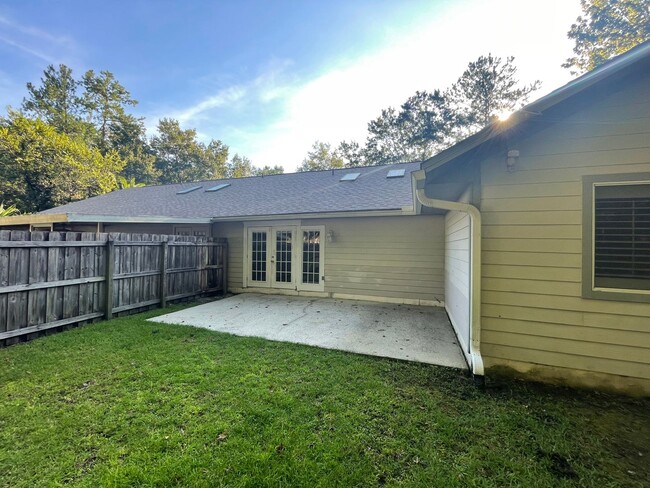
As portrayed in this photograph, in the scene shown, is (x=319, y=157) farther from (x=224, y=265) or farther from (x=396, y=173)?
(x=224, y=265)

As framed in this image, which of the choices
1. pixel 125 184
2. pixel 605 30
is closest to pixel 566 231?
pixel 605 30

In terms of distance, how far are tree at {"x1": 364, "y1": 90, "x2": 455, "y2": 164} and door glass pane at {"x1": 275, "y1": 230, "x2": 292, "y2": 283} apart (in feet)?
64.0

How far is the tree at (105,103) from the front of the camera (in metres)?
25.3

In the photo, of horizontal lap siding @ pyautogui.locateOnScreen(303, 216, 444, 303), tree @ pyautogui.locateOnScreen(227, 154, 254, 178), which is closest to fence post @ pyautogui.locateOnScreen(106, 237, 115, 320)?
horizontal lap siding @ pyautogui.locateOnScreen(303, 216, 444, 303)

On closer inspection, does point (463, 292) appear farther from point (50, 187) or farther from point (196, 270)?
point (50, 187)

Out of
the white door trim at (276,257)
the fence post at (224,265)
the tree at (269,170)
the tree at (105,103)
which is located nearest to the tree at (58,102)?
the tree at (105,103)

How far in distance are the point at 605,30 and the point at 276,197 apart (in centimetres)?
1914

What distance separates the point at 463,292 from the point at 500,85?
75.8ft

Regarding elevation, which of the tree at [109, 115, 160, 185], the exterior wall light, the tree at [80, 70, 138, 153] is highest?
the tree at [80, 70, 138, 153]

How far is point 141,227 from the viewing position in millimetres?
9930

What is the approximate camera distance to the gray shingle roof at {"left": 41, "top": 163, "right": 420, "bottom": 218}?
7449mm

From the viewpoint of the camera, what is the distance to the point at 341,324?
5.21 meters

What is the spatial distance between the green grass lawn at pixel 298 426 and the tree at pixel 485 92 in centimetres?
2295

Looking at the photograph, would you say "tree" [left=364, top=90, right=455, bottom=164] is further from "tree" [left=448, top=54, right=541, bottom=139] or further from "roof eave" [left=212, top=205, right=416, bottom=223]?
"roof eave" [left=212, top=205, right=416, bottom=223]
